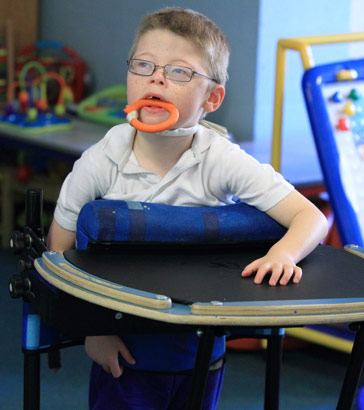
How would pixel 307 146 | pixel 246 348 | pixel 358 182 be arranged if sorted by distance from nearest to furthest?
pixel 358 182 → pixel 246 348 → pixel 307 146

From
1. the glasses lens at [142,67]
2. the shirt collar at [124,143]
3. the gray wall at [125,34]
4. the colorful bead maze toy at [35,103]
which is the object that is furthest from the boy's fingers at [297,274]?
the colorful bead maze toy at [35,103]

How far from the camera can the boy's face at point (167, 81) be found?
1439 mm

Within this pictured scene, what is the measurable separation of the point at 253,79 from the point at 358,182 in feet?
3.35

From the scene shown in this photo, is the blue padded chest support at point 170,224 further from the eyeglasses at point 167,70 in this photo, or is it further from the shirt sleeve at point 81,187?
the eyeglasses at point 167,70

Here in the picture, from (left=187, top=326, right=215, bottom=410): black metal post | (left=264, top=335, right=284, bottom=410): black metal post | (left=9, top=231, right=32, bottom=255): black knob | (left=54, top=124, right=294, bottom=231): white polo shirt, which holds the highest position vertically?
(left=54, top=124, right=294, bottom=231): white polo shirt

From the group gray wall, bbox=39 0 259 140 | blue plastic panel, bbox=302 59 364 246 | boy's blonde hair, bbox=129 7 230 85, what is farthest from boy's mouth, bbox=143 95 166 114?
gray wall, bbox=39 0 259 140

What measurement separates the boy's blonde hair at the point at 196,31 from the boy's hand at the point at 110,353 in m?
0.50

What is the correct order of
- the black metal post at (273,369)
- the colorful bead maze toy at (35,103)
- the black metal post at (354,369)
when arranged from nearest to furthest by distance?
the black metal post at (354,369)
the black metal post at (273,369)
the colorful bead maze toy at (35,103)

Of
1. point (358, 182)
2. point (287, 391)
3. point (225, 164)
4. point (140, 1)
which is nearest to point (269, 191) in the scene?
point (225, 164)

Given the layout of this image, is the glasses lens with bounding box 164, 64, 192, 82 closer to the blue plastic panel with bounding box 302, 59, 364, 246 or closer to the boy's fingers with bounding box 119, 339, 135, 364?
the boy's fingers with bounding box 119, 339, 135, 364

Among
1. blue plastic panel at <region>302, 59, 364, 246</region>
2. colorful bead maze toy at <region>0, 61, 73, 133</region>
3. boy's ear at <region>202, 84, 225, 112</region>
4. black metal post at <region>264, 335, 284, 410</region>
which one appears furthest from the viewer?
colorful bead maze toy at <region>0, 61, 73, 133</region>

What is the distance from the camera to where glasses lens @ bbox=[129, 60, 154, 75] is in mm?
→ 1456

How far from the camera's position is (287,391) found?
7.70ft

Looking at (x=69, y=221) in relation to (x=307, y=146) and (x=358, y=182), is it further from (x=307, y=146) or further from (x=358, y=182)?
(x=307, y=146)
